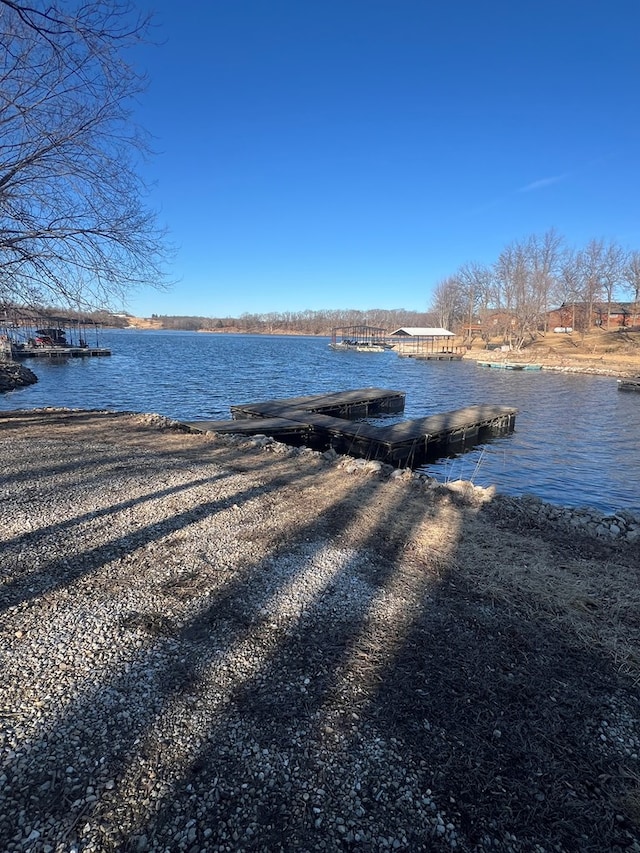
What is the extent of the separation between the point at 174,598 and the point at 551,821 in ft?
9.24

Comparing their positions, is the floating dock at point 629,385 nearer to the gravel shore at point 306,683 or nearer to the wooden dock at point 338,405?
the wooden dock at point 338,405

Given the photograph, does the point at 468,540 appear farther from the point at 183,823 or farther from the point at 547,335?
the point at 547,335

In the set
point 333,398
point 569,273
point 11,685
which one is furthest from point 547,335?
point 11,685

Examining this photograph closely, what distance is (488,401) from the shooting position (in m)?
26.9

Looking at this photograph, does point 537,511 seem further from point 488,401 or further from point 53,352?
point 53,352

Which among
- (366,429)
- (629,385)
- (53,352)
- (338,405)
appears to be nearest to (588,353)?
(629,385)

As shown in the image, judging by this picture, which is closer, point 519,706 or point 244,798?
point 244,798

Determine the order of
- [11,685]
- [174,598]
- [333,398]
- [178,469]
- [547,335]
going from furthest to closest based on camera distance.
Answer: [547,335] → [333,398] → [178,469] → [174,598] → [11,685]

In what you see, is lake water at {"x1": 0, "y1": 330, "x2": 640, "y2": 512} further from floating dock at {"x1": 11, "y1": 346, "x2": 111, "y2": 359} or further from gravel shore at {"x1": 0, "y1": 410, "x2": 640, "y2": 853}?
gravel shore at {"x1": 0, "y1": 410, "x2": 640, "y2": 853}

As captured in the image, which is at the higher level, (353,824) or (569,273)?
(569,273)

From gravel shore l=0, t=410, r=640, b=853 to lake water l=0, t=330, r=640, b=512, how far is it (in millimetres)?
7025

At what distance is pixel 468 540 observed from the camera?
534 cm

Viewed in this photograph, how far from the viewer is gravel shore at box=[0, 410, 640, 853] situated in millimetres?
1992

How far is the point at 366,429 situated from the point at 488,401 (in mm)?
15478
